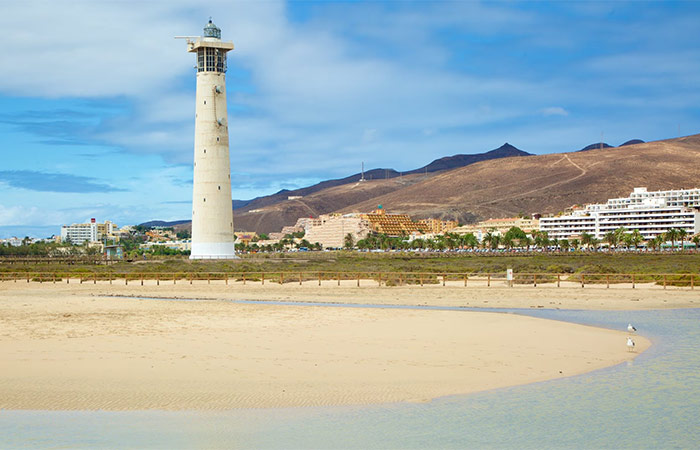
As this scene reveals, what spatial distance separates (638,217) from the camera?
172250mm

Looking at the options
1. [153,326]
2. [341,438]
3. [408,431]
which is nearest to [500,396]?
[408,431]

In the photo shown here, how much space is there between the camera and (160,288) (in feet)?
135

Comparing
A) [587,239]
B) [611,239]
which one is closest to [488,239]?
[587,239]

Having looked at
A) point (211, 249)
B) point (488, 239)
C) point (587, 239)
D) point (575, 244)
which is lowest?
point (211, 249)

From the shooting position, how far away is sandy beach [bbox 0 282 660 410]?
38.9 feet

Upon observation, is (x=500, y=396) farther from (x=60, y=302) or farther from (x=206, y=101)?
(x=206, y=101)

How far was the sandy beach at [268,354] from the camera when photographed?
38.9 feet

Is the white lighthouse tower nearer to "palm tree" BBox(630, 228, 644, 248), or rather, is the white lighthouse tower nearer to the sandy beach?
the sandy beach

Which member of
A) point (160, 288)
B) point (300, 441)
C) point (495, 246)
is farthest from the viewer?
point (495, 246)

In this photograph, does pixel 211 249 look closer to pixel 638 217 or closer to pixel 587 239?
pixel 587 239

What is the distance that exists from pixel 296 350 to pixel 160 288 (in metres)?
26.9

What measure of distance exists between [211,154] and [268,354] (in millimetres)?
48829

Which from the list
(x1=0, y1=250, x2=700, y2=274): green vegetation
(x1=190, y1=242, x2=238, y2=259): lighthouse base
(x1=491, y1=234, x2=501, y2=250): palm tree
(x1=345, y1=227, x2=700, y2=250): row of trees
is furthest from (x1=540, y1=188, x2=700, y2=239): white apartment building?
(x1=190, y1=242, x2=238, y2=259): lighthouse base

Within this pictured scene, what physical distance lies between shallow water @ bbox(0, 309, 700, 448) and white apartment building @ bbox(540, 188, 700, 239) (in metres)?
166
